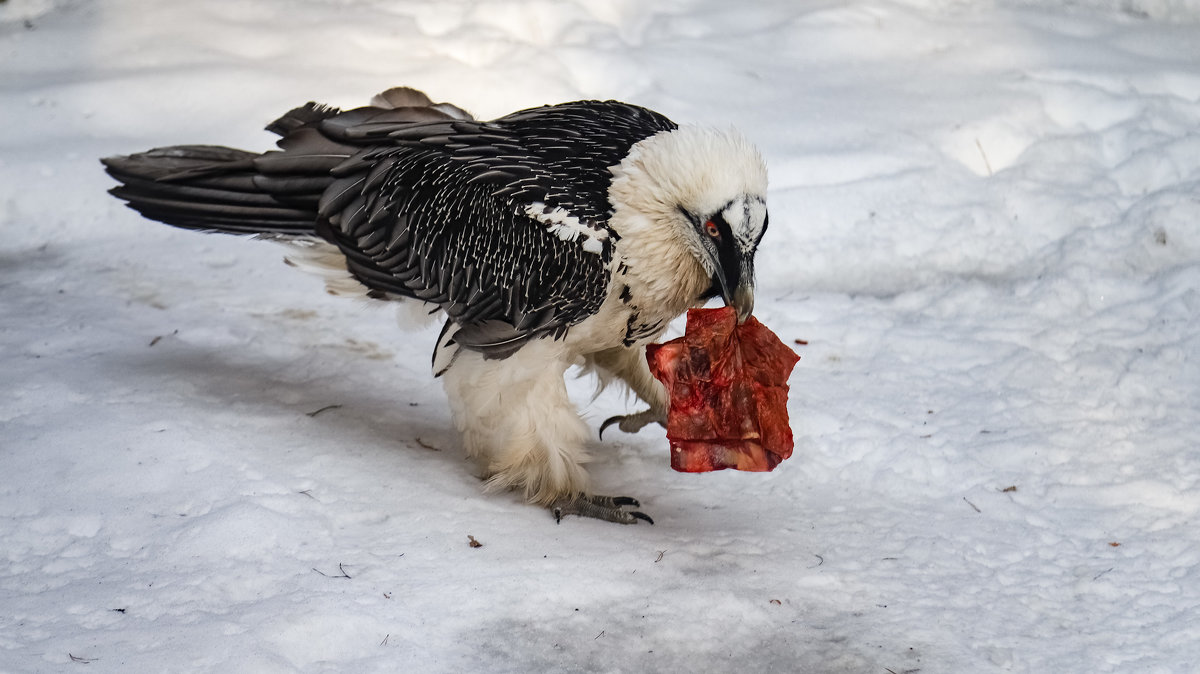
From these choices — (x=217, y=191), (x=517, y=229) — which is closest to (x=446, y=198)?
(x=517, y=229)

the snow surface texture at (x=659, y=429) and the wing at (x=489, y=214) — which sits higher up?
the wing at (x=489, y=214)

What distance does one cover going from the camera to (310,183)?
4.41 metres

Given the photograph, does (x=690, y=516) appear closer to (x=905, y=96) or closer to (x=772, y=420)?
(x=772, y=420)

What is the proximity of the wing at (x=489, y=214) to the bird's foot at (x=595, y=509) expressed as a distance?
0.61 metres

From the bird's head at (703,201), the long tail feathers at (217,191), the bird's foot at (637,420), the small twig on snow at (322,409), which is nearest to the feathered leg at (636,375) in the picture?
the bird's foot at (637,420)

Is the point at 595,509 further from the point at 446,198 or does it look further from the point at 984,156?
the point at 984,156

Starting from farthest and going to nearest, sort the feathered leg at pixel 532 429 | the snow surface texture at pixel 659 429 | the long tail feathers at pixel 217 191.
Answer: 1. the long tail feathers at pixel 217 191
2. the feathered leg at pixel 532 429
3. the snow surface texture at pixel 659 429

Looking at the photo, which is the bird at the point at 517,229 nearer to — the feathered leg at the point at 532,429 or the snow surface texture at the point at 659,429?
the feathered leg at the point at 532,429

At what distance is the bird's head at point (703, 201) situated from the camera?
3883mm

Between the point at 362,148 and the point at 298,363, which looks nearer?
the point at 362,148

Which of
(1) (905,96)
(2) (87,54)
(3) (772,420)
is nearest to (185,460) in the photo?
(3) (772,420)

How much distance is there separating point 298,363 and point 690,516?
187cm

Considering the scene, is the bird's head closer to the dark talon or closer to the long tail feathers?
the dark talon

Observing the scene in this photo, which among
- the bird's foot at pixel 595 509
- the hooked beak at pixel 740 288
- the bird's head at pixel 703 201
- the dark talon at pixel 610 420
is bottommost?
the bird's foot at pixel 595 509
